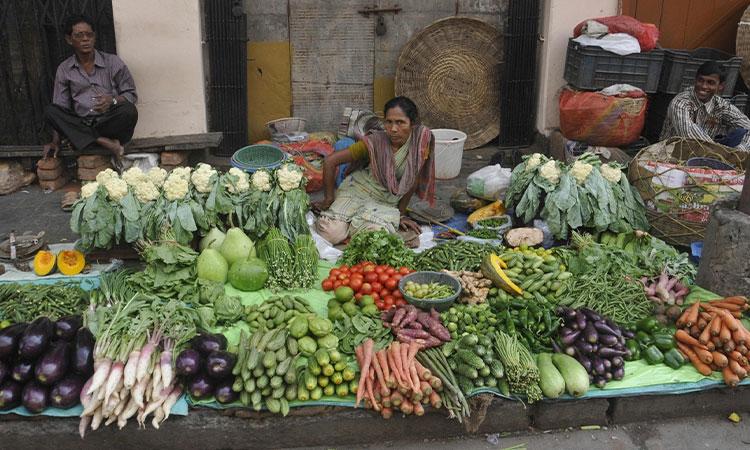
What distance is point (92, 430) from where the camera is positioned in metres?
3.62

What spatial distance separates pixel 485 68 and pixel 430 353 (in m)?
5.24

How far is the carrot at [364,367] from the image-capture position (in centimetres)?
365

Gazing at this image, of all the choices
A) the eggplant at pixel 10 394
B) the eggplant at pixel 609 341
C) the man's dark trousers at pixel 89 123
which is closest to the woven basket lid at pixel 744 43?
the eggplant at pixel 609 341

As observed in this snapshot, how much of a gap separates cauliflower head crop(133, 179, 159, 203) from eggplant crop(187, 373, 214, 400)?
1910 mm

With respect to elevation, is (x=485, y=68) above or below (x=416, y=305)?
above

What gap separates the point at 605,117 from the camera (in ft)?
23.3

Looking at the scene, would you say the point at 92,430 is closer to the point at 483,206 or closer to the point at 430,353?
the point at 430,353

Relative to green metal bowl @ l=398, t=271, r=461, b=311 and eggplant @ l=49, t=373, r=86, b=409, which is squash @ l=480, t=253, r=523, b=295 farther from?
eggplant @ l=49, t=373, r=86, b=409

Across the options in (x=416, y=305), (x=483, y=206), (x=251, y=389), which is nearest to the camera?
(x=251, y=389)

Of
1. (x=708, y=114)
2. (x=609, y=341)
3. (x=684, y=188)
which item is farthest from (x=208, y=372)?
(x=708, y=114)

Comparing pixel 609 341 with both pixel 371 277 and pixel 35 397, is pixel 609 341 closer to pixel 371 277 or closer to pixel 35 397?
pixel 371 277

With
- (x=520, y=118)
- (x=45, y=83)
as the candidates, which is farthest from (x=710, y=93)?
(x=45, y=83)

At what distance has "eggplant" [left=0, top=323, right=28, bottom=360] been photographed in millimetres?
3643

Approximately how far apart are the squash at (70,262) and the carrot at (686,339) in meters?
4.07
